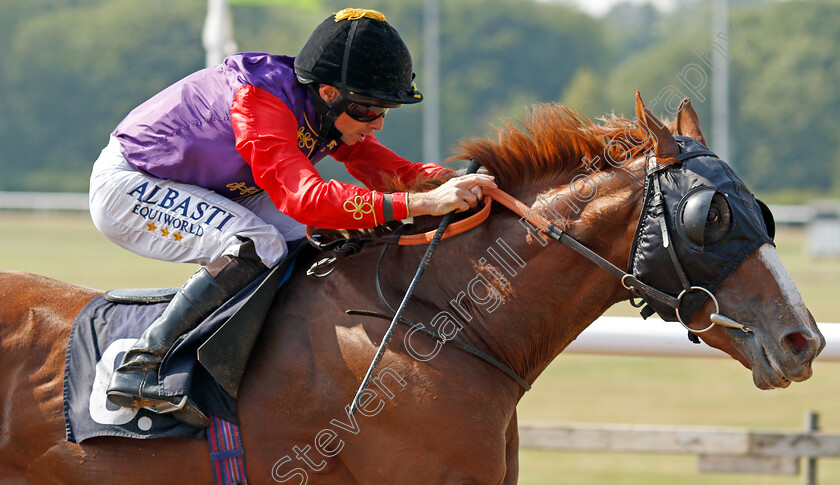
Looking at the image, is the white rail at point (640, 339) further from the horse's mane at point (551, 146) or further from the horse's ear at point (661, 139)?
the horse's ear at point (661, 139)

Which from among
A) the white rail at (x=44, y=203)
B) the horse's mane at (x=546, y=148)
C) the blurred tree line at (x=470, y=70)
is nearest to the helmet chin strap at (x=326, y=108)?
the horse's mane at (x=546, y=148)

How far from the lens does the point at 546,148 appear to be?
120 inches

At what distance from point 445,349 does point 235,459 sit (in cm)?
75

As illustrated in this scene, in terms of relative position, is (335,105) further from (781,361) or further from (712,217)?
(781,361)

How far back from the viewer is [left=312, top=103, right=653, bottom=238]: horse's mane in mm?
2967

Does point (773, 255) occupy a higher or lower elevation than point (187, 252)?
higher

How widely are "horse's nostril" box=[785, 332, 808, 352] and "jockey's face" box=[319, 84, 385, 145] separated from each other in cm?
152

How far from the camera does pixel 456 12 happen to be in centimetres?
5694

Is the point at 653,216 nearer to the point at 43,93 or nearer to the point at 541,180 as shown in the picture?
the point at 541,180

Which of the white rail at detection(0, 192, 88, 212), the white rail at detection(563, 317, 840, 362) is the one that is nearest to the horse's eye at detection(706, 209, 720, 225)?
the white rail at detection(563, 317, 840, 362)

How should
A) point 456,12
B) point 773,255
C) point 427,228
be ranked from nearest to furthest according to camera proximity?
point 773,255, point 427,228, point 456,12

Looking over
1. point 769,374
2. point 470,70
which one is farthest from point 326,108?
point 470,70

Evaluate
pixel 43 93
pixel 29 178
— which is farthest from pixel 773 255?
pixel 43 93

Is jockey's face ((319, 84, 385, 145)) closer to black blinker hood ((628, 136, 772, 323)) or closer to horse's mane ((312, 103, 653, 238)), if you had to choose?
horse's mane ((312, 103, 653, 238))
